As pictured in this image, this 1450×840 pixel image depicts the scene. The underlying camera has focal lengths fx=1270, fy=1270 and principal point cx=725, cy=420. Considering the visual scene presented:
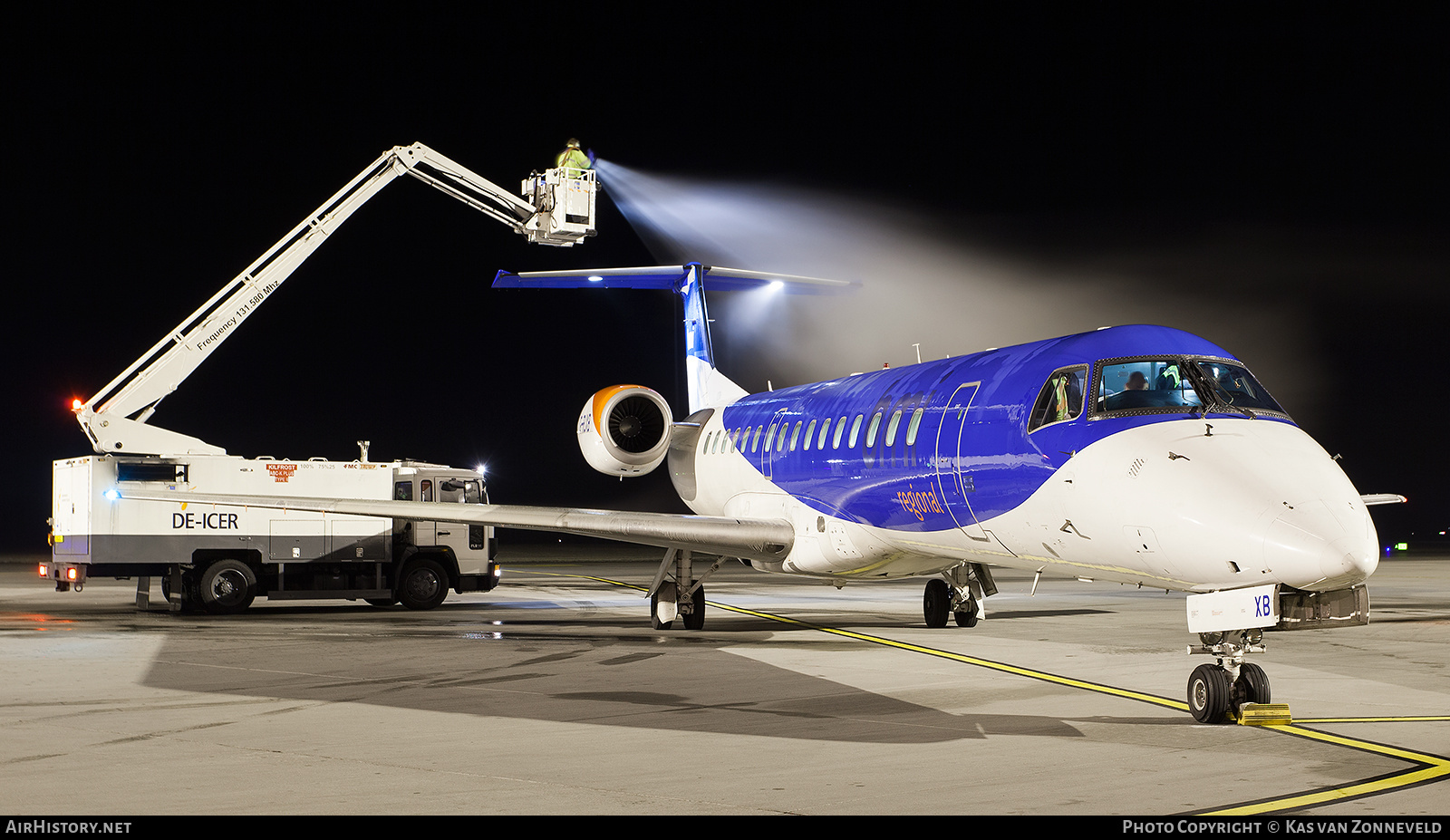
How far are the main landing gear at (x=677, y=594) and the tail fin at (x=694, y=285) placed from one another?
4.35 m

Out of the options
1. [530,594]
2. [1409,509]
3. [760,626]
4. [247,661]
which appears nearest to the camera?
[247,661]

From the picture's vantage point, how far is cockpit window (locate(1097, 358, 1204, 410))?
30.6ft

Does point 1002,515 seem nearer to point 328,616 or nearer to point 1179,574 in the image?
point 1179,574

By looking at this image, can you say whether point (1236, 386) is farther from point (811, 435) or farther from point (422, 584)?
point (422, 584)

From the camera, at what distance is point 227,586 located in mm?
20016

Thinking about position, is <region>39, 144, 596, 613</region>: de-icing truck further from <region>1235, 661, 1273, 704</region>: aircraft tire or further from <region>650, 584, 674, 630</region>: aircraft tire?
<region>1235, 661, 1273, 704</region>: aircraft tire

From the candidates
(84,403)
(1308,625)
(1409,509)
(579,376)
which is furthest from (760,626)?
(1409,509)

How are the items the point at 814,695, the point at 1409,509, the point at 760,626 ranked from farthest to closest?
the point at 1409,509, the point at 760,626, the point at 814,695

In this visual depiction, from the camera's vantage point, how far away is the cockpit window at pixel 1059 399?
9906 millimetres

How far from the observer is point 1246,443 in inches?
336

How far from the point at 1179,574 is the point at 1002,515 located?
2181 millimetres

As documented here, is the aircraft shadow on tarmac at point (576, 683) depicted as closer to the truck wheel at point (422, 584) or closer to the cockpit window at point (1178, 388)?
the cockpit window at point (1178, 388)

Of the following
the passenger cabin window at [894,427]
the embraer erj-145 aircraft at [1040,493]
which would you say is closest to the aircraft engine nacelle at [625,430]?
the embraer erj-145 aircraft at [1040,493]

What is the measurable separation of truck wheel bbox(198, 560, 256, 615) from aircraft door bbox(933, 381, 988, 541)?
504 inches
